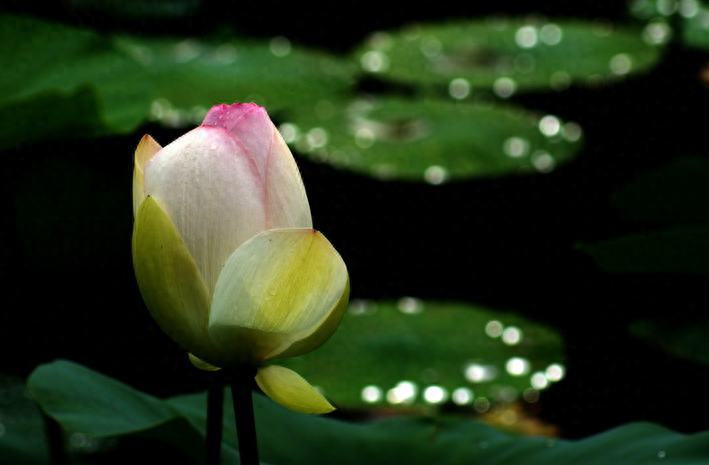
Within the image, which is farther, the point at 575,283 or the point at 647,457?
the point at 575,283

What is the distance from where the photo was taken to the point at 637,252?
84 centimetres

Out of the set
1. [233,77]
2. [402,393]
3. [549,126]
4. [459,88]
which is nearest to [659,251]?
[402,393]

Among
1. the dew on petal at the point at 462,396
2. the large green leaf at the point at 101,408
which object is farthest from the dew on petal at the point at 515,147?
the large green leaf at the point at 101,408

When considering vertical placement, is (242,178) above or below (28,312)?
below

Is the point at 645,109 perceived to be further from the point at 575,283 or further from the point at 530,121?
the point at 575,283

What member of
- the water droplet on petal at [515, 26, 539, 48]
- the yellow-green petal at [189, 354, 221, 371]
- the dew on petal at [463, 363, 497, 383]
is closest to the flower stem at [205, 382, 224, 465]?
the yellow-green petal at [189, 354, 221, 371]

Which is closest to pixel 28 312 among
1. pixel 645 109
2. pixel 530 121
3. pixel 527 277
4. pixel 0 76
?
pixel 0 76

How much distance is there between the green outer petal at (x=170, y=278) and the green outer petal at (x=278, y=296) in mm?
11

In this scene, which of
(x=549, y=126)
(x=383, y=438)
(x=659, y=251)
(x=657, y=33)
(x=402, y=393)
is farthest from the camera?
(x=657, y=33)

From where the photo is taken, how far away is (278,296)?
0.42 meters

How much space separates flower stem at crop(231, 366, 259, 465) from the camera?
0.42m

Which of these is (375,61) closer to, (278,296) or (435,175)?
(435,175)

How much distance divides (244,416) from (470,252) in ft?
4.40

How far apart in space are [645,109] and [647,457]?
5.64 feet
